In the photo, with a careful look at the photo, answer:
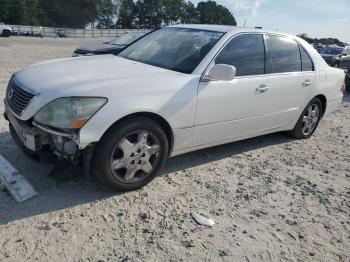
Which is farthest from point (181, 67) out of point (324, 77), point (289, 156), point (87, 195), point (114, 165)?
point (324, 77)

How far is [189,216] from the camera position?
12.0ft

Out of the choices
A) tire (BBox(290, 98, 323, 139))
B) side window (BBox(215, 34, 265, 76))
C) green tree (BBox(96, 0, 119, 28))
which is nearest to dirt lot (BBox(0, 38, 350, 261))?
tire (BBox(290, 98, 323, 139))

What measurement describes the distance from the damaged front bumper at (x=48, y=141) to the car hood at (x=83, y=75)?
342 mm

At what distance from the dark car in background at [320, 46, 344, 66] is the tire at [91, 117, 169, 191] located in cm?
1924

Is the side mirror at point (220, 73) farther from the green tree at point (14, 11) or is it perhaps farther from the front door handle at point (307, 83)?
the green tree at point (14, 11)

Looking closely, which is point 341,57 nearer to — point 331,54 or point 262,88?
point 331,54

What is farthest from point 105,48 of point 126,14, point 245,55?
point 126,14

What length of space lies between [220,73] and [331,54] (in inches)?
788

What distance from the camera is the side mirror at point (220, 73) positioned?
4164 mm

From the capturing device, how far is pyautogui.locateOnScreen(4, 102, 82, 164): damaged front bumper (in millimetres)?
3498

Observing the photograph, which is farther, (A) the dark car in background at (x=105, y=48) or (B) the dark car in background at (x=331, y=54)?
(B) the dark car in background at (x=331, y=54)

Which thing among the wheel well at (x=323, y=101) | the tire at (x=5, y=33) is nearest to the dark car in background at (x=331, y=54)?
the wheel well at (x=323, y=101)

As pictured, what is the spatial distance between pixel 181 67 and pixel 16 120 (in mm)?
1811

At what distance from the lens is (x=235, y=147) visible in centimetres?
562
